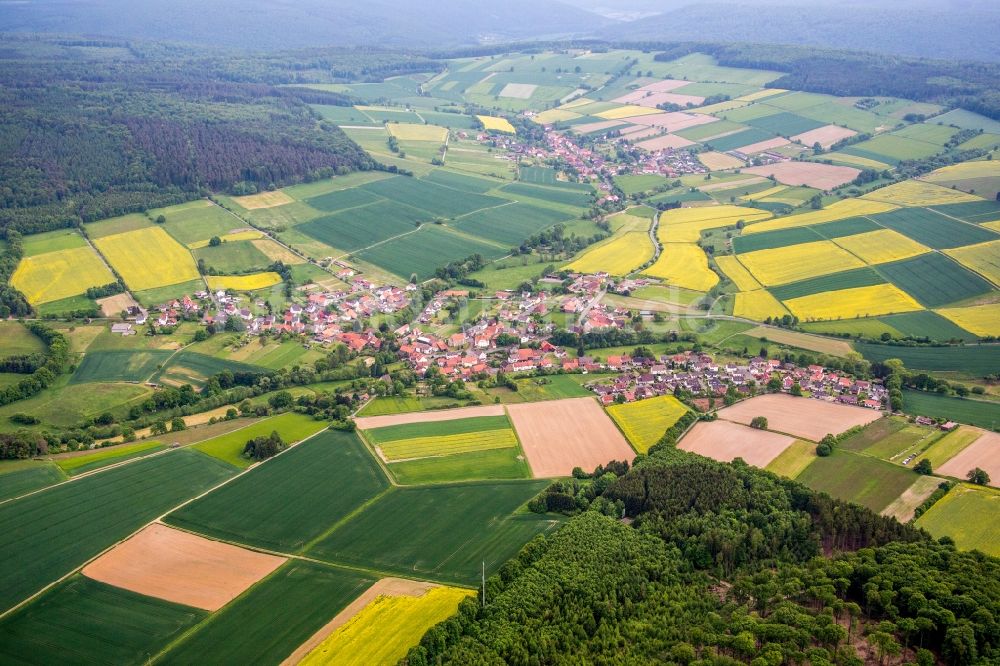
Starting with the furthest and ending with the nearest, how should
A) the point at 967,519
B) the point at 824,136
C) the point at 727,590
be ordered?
the point at 824,136 < the point at 967,519 < the point at 727,590

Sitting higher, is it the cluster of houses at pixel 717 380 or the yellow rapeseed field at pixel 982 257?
the yellow rapeseed field at pixel 982 257

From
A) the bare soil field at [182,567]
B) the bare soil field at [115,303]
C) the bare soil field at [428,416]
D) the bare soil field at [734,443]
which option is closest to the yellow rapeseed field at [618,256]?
the bare soil field at [428,416]

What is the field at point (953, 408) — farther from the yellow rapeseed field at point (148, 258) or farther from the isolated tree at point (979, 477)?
the yellow rapeseed field at point (148, 258)

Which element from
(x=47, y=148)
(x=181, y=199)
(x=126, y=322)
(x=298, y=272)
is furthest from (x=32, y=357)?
(x=47, y=148)

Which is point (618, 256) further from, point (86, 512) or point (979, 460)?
point (86, 512)

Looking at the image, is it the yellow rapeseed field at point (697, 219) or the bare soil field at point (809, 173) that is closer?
the yellow rapeseed field at point (697, 219)

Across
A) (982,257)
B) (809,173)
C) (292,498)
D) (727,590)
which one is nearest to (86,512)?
(292,498)

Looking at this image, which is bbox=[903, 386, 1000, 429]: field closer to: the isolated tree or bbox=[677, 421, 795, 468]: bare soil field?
the isolated tree
